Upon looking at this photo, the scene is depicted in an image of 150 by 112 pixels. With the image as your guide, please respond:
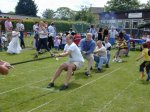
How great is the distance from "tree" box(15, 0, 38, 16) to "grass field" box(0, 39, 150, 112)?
77.2 meters

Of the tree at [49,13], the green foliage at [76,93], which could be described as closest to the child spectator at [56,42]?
the green foliage at [76,93]

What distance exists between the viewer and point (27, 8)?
86.8m

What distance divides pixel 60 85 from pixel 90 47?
9.08ft

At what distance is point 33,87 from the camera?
8.50 m

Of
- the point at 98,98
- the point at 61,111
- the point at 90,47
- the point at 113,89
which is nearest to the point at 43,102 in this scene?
the point at 61,111

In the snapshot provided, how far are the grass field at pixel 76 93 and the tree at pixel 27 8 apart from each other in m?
77.2

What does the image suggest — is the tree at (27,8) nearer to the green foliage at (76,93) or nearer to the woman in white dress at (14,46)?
the woman in white dress at (14,46)

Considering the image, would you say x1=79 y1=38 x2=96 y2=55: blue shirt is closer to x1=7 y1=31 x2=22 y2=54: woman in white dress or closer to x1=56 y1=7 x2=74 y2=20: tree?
x1=7 y1=31 x2=22 y2=54: woman in white dress

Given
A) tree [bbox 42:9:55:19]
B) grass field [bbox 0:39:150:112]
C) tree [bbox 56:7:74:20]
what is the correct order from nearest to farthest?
grass field [bbox 0:39:150:112] < tree [bbox 56:7:74:20] < tree [bbox 42:9:55:19]

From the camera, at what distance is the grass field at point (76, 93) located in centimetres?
679

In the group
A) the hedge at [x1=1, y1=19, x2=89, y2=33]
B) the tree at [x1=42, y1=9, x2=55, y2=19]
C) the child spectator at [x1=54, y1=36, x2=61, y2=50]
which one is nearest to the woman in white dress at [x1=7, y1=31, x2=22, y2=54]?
the child spectator at [x1=54, y1=36, x2=61, y2=50]

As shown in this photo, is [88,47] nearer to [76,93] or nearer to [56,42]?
[76,93]

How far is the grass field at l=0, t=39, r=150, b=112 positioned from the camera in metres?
6.79

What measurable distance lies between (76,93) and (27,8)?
8109 cm
